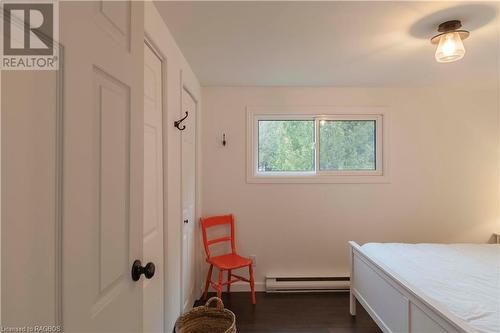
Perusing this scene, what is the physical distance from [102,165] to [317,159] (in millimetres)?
2564

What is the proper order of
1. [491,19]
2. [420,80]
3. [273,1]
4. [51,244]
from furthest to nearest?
1. [420,80]
2. [491,19]
3. [273,1]
4. [51,244]

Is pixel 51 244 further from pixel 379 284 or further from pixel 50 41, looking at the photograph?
pixel 379 284

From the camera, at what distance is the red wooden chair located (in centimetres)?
245

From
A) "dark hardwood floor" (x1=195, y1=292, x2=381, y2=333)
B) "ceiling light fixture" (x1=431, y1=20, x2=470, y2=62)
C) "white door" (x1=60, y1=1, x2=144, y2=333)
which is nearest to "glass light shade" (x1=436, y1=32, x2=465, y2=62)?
"ceiling light fixture" (x1=431, y1=20, x2=470, y2=62)

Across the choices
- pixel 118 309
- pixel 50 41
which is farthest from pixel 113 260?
pixel 50 41

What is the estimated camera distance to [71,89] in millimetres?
558

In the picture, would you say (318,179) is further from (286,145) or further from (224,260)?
(224,260)

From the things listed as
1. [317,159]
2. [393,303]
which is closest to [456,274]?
[393,303]

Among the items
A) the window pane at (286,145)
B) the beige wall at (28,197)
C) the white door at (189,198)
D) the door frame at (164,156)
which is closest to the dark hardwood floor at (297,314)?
the white door at (189,198)

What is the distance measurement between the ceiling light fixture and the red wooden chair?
2.23 m

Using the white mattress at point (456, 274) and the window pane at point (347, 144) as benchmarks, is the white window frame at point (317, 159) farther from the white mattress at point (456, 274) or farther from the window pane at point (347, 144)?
the white mattress at point (456, 274)

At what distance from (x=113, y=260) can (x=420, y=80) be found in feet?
10.3

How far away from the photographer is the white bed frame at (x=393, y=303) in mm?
1249

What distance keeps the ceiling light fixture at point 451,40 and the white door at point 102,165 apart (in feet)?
5.62
